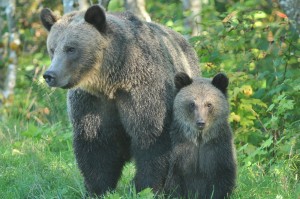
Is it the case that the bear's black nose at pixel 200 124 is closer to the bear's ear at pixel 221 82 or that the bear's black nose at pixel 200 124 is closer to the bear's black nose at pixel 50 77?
the bear's ear at pixel 221 82

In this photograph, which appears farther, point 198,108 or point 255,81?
point 255,81

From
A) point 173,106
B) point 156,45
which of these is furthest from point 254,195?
point 156,45

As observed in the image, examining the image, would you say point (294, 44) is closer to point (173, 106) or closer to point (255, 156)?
point (255, 156)

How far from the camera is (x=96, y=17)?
6828 mm

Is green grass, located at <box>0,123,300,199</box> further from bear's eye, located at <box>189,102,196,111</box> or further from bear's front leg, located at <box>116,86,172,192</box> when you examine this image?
bear's eye, located at <box>189,102,196,111</box>

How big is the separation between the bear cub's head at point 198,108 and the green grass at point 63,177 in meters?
0.74

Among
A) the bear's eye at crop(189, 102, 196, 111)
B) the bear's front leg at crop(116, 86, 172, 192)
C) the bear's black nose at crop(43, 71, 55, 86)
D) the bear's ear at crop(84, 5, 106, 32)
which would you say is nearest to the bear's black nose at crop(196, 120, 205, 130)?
the bear's eye at crop(189, 102, 196, 111)

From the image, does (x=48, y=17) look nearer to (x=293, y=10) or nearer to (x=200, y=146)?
(x=200, y=146)

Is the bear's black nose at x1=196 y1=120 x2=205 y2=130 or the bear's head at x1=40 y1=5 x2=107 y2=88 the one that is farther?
the bear's black nose at x1=196 y1=120 x2=205 y2=130

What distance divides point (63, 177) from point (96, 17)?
217 centimetres

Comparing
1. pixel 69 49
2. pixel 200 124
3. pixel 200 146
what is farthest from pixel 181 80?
pixel 69 49

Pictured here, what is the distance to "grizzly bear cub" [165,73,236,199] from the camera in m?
7.04

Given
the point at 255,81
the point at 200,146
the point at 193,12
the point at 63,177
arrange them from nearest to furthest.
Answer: the point at 200,146
the point at 63,177
the point at 255,81
the point at 193,12

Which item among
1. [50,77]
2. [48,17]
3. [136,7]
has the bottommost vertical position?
[136,7]
